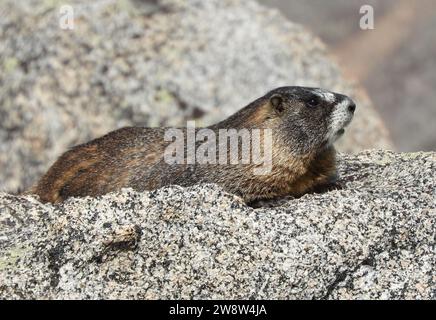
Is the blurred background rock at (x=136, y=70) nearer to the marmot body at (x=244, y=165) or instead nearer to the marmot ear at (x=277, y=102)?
the marmot body at (x=244, y=165)

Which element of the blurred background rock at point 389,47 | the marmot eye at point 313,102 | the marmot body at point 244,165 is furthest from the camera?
the blurred background rock at point 389,47

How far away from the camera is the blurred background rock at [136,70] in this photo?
1319 centimetres

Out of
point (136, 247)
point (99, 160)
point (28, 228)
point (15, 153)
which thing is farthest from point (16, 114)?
point (136, 247)

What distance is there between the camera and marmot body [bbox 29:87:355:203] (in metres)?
8.46

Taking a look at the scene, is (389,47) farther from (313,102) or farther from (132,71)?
(313,102)

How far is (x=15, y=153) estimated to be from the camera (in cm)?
1305

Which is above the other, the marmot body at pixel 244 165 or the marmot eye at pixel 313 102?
the marmot eye at pixel 313 102

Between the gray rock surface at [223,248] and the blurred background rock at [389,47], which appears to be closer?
the gray rock surface at [223,248]

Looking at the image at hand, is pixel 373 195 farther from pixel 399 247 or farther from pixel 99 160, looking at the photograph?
pixel 99 160

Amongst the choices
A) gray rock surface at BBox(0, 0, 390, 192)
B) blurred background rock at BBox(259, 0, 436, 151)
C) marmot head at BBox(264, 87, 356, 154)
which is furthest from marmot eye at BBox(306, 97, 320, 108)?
blurred background rock at BBox(259, 0, 436, 151)

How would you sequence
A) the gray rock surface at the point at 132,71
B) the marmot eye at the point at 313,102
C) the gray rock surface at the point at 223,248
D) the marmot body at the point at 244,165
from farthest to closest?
the gray rock surface at the point at 132,71 < the marmot eye at the point at 313,102 < the marmot body at the point at 244,165 < the gray rock surface at the point at 223,248

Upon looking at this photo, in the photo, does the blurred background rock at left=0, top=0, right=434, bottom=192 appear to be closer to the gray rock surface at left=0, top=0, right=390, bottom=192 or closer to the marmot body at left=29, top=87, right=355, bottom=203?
the gray rock surface at left=0, top=0, right=390, bottom=192

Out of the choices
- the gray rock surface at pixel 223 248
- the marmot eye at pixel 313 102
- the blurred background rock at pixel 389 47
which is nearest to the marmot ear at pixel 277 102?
the marmot eye at pixel 313 102

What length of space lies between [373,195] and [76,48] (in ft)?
24.8
